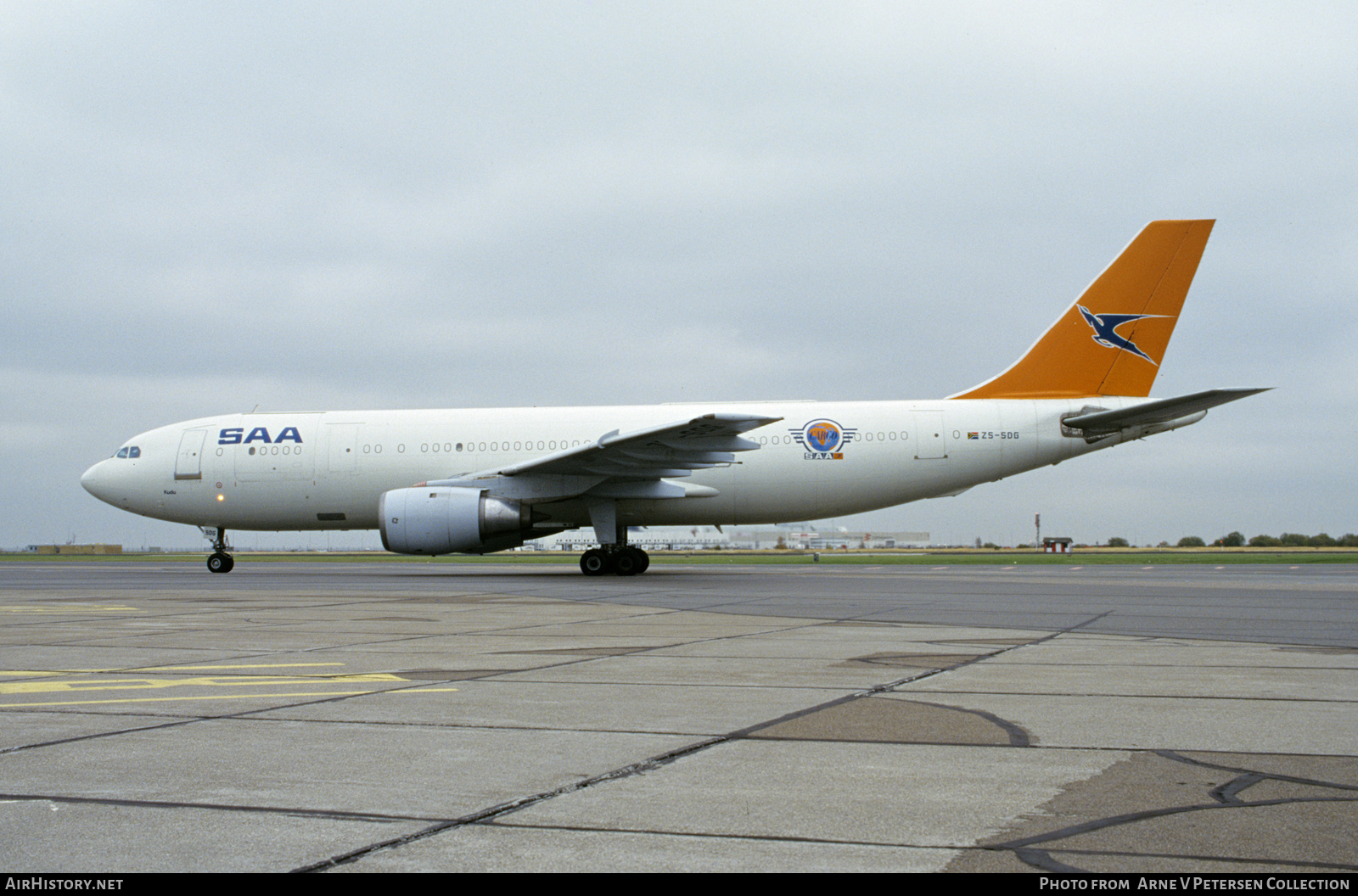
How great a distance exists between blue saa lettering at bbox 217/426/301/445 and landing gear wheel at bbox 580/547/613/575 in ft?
24.3

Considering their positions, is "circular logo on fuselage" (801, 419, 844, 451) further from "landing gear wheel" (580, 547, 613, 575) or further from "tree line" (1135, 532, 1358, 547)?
"tree line" (1135, 532, 1358, 547)

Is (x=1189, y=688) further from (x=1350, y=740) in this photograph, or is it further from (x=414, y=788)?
(x=414, y=788)

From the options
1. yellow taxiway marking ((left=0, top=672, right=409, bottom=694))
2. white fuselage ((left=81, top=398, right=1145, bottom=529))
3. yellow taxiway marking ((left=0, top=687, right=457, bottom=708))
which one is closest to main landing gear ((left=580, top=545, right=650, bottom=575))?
white fuselage ((left=81, top=398, right=1145, bottom=529))

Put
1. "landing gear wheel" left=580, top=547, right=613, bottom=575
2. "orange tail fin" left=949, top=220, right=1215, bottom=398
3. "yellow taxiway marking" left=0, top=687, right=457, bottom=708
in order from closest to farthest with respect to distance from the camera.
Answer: "yellow taxiway marking" left=0, top=687, right=457, bottom=708, "orange tail fin" left=949, top=220, right=1215, bottom=398, "landing gear wheel" left=580, top=547, right=613, bottom=575

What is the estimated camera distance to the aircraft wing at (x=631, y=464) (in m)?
19.6

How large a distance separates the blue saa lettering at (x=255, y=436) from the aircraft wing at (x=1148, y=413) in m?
17.2

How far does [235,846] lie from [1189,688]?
5.32 m

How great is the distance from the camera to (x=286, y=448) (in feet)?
79.0

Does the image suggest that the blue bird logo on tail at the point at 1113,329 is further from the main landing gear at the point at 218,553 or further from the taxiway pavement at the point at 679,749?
the main landing gear at the point at 218,553

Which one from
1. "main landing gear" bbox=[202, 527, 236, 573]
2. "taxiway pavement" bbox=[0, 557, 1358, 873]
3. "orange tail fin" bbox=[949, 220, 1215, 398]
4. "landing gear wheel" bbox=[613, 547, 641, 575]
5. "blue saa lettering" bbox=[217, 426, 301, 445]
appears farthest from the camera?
"main landing gear" bbox=[202, 527, 236, 573]

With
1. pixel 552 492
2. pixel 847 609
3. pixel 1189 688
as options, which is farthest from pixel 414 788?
pixel 552 492

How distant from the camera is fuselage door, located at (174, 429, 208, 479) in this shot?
24719mm

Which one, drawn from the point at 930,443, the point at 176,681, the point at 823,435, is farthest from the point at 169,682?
the point at 930,443

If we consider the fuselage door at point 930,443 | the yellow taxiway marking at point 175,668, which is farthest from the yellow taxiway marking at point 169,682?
the fuselage door at point 930,443
